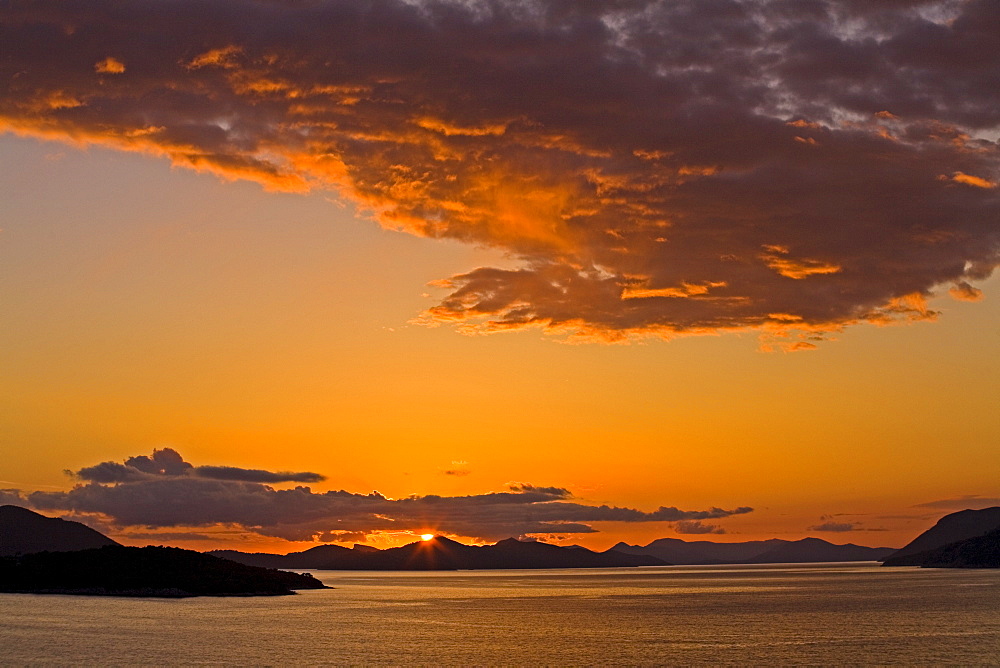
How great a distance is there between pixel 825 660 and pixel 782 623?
56.0 meters

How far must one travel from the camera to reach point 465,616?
194 metres

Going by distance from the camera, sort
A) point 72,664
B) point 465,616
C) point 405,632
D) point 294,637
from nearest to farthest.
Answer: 1. point 72,664
2. point 294,637
3. point 405,632
4. point 465,616

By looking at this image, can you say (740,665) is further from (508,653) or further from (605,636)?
(605,636)

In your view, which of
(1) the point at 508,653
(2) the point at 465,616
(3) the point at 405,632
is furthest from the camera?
(2) the point at 465,616

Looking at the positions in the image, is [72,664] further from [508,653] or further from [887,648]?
[887,648]

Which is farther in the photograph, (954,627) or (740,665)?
(954,627)

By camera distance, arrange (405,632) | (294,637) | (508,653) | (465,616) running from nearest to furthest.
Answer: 1. (508,653)
2. (294,637)
3. (405,632)
4. (465,616)

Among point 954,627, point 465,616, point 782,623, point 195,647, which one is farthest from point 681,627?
point 195,647

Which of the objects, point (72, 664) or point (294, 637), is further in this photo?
point (294, 637)

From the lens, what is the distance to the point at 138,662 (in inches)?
4082

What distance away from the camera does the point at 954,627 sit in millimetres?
145375

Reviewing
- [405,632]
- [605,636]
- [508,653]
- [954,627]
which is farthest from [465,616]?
[954,627]

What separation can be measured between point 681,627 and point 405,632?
46.8m

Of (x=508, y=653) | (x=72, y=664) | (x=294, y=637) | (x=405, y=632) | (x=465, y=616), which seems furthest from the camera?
(x=465, y=616)
